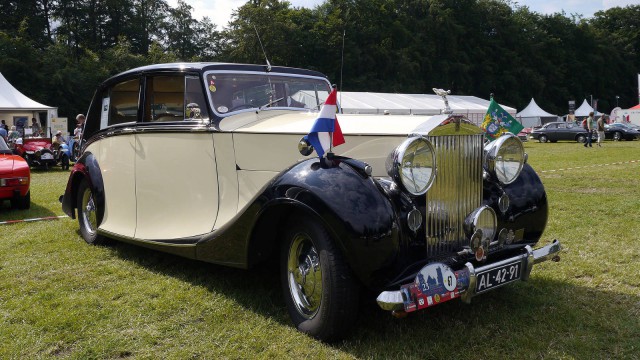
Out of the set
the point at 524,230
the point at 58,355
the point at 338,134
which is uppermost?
the point at 338,134

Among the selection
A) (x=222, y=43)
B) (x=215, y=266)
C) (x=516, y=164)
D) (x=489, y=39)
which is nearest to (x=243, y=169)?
(x=215, y=266)

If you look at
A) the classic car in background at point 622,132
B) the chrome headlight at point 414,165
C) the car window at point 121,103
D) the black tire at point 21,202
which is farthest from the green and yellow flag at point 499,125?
the classic car in background at point 622,132

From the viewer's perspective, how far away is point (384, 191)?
3.06m

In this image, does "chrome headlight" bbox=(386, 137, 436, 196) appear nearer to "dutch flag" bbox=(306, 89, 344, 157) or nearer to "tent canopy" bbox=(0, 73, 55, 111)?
"dutch flag" bbox=(306, 89, 344, 157)

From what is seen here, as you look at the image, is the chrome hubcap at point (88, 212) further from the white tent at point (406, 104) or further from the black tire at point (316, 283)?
the white tent at point (406, 104)

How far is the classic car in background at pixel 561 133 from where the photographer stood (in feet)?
95.0

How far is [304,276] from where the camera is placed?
10.7ft

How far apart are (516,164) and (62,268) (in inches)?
163

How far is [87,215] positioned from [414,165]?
430 cm

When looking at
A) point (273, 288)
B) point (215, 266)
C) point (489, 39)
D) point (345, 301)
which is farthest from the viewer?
point (489, 39)

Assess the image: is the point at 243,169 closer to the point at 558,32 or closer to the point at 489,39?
the point at 489,39

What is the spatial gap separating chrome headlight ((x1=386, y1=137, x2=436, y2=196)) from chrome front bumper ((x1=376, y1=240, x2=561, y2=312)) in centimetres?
51

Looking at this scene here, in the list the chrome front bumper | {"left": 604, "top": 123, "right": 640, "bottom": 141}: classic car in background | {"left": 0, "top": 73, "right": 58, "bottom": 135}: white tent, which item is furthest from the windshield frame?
{"left": 604, "top": 123, "right": 640, "bottom": 141}: classic car in background

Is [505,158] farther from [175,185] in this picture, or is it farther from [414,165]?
[175,185]
